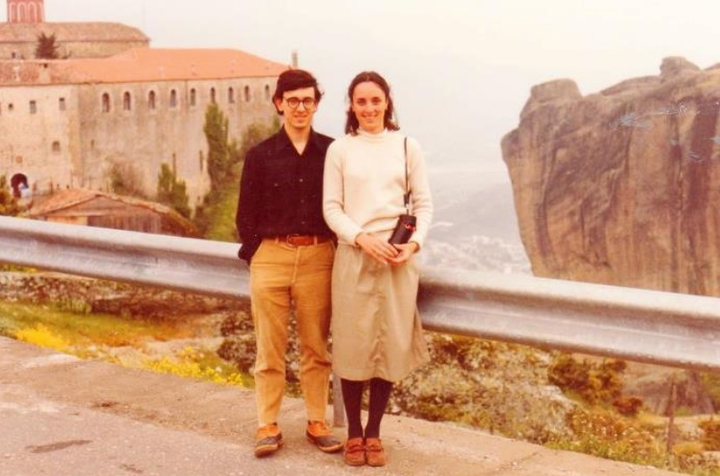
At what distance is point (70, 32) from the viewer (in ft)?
328

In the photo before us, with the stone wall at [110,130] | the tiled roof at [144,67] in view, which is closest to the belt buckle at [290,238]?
the stone wall at [110,130]

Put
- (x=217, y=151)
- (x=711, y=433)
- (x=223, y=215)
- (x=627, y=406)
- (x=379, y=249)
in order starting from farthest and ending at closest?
(x=217, y=151) < (x=223, y=215) < (x=627, y=406) < (x=711, y=433) < (x=379, y=249)

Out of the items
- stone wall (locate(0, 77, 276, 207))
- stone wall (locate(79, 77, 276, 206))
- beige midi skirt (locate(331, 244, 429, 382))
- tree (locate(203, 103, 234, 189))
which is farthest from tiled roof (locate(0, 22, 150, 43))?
beige midi skirt (locate(331, 244, 429, 382))

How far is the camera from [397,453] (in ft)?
17.2

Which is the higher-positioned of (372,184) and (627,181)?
(372,184)

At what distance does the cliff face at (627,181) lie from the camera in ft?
250

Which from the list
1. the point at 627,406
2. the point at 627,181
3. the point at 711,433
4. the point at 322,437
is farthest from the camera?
the point at 627,181

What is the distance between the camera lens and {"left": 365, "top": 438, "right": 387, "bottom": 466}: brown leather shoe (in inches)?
199

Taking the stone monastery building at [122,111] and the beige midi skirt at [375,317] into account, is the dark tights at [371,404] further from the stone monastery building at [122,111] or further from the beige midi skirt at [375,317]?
the stone monastery building at [122,111]

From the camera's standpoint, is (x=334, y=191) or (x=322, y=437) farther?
(x=322, y=437)

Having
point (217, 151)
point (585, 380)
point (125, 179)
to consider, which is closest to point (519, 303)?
point (585, 380)

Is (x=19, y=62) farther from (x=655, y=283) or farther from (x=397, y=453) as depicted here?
(x=397, y=453)

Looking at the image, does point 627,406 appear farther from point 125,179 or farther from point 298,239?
point 125,179

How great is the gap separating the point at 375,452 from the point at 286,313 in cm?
80
